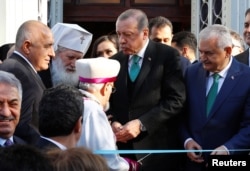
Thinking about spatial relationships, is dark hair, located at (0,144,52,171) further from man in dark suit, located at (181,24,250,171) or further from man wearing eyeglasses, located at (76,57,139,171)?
man in dark suit, located at (181,24,250,171)

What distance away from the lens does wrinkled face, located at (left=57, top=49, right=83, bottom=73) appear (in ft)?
18.8

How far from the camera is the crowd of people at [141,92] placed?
4520mm

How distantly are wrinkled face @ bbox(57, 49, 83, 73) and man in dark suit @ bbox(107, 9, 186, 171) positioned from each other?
16.5 inches

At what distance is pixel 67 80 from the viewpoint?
5.73 m

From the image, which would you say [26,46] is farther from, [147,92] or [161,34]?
[161,34]

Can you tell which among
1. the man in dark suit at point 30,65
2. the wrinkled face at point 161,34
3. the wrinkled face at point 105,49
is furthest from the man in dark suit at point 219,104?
the wrinkled face at point 105,49

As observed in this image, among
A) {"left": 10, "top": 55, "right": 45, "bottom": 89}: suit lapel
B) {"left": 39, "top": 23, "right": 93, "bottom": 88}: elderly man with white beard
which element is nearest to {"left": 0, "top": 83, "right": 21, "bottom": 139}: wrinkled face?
{"left": 10, "top": 55, "right": 45, "bottom": 89}: suit lapel

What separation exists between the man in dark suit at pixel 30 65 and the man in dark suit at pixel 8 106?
432 millimetres

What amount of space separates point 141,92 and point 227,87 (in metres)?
0.71

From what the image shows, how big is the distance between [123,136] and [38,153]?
280cm

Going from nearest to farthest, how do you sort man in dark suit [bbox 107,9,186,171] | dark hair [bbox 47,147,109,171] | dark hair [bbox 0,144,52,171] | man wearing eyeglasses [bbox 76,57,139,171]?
dark hair [bbox 0,144,52,171] → dark hair [bbox 47,147,109,171] → man wearing eyeglasses [bbox 76,57,139,171] → man in dark suit [bbox 107,9,186,171]

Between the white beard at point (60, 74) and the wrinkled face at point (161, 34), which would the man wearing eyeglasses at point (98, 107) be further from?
the wrinkled face at point (161, 34)

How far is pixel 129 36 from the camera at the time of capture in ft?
18.1

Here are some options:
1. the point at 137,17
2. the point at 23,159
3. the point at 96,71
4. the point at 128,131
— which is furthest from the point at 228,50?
the point at 23,159
